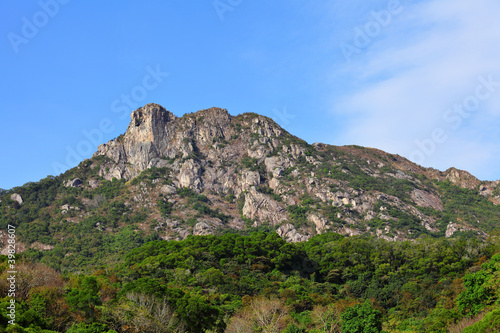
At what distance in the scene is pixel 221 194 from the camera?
14275 cm

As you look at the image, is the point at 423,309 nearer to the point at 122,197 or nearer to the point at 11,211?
the point at 122,197

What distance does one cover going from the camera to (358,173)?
504ft

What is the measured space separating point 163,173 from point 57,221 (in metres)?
31.5

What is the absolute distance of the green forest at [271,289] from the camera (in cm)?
4159

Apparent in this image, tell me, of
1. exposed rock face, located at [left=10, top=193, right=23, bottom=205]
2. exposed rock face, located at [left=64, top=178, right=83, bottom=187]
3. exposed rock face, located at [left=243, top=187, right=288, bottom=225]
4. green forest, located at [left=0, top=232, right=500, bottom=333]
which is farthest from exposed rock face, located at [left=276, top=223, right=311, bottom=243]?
exposed rock face, located at [left=10, top=193, right=23, bottom=205]

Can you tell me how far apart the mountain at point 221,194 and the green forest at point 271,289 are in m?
29.1

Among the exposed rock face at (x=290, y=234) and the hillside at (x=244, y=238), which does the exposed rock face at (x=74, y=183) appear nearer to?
the hillside at (x=244, y=238)

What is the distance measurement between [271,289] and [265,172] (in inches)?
3332

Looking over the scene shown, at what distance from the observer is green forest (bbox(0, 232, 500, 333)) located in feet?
136

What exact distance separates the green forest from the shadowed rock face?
2863cm

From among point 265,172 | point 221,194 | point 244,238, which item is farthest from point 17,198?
point 244,238

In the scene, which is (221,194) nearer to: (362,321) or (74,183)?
(74,183)

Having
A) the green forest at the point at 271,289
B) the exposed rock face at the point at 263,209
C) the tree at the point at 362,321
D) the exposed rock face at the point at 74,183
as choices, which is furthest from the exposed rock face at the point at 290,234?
the tree at the point at 362,321
